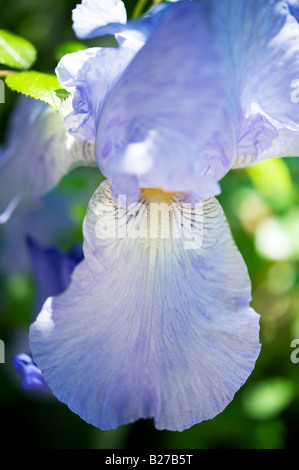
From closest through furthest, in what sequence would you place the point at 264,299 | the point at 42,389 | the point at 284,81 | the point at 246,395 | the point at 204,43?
the point at 204,43 < the point at 284,81 < the point at 42,389 < the point at 246,395 < the point at 264,299

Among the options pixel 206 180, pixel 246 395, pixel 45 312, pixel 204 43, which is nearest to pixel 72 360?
pixel 45 312

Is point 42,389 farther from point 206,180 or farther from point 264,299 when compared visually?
point 264,299

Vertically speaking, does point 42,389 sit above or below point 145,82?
below

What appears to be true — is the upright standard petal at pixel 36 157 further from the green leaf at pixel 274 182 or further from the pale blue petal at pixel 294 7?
the green leaf at pixel 274 182

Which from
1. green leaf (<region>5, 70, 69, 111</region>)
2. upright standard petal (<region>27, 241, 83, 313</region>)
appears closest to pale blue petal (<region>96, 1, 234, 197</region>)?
green leaf (<region>5, 70, 69, 111</region>)

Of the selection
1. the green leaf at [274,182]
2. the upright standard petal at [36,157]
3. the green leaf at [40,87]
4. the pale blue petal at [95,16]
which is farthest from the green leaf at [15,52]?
the green leaf at [274,182]

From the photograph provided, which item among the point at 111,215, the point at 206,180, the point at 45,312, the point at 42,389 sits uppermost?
the point at 206,180

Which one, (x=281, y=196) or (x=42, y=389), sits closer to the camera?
(x=42, y=389)

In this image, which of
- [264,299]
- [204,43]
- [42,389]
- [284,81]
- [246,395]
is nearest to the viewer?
[204,43]
